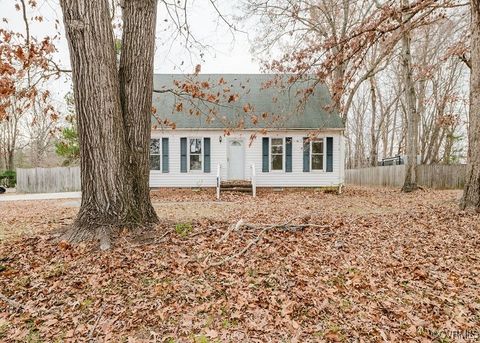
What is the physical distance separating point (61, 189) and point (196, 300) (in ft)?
67.8

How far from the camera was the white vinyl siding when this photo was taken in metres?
16.2

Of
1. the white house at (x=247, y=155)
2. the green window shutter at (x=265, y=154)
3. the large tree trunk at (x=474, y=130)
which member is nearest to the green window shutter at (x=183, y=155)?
the white house at (x=247, y=155)

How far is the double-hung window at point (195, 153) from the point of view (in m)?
16.3

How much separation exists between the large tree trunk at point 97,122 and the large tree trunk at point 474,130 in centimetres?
701

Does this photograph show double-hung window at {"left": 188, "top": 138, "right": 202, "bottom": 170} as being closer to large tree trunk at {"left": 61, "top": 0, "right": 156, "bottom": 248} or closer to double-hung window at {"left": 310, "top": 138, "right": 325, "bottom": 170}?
double-hung window at {"left": 310, "top": 138, "right": 325, "bottom": 170}

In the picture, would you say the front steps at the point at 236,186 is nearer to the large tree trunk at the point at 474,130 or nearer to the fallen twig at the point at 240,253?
the large tree trunk at the point at 474,130

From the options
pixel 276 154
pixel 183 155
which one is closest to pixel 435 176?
pixel 276 154

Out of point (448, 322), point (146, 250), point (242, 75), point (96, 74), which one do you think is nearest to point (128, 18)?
point (96, 74)

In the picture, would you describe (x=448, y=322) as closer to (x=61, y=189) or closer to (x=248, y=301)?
(x=248, y=301)

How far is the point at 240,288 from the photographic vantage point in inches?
156

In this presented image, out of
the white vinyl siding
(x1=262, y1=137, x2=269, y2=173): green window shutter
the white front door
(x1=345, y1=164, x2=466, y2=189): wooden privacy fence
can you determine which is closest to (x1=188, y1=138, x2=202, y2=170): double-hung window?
the white vinyl siding

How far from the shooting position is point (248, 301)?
Answer: 3.71 m

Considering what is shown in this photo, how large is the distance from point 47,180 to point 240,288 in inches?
834

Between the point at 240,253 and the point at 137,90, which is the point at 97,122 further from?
the point at 240,253
